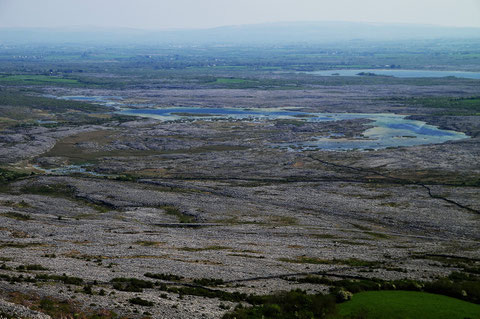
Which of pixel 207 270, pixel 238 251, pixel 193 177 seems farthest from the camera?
pixel 193 177

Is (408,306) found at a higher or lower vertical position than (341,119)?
lower

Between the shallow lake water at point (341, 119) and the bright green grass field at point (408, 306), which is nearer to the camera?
the bright green grass field at point (408, 306)

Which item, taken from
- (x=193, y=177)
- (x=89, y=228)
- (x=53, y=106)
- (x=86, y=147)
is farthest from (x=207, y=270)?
(x=53, y=106)

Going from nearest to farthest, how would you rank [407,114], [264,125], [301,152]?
[301,152] → [264,125] → [407,114]

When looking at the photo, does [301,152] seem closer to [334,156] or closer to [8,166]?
[334,156]

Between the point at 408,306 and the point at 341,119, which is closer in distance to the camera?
the point at 408,306
